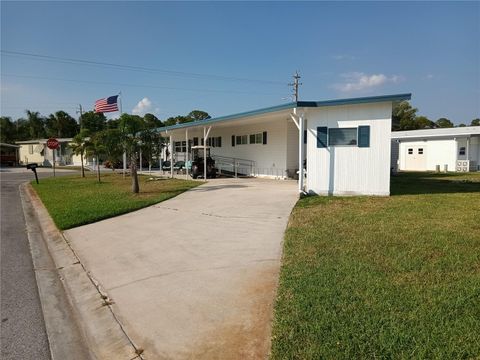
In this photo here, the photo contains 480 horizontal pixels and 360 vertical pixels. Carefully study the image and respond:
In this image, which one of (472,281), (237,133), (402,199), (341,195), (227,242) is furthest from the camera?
(237,133)

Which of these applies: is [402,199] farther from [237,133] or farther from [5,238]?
[237,133]

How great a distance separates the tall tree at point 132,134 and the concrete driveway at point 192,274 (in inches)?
203

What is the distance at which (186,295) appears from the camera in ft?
14.6

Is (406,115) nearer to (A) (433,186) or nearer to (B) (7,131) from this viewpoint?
(A) (433,186)

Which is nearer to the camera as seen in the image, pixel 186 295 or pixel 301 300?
pixel 301 300

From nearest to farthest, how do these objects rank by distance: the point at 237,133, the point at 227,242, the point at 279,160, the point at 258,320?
the point at 258,320, the point at 227,242, the point at 279,160, the point at 237,133

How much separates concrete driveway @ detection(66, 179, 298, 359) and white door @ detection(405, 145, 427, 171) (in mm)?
26842

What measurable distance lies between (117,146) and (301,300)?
12275 mm

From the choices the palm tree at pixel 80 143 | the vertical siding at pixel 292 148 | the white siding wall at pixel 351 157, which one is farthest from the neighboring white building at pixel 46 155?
the white siding wall at pixel 351 157

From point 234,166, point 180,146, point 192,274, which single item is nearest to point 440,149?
point 234,166

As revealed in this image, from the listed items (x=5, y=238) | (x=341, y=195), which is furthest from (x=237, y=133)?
(x=5, y=238)

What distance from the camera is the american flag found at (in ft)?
82.9

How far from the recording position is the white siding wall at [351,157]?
38.0 feet

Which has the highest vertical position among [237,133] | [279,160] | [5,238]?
[237,133]
